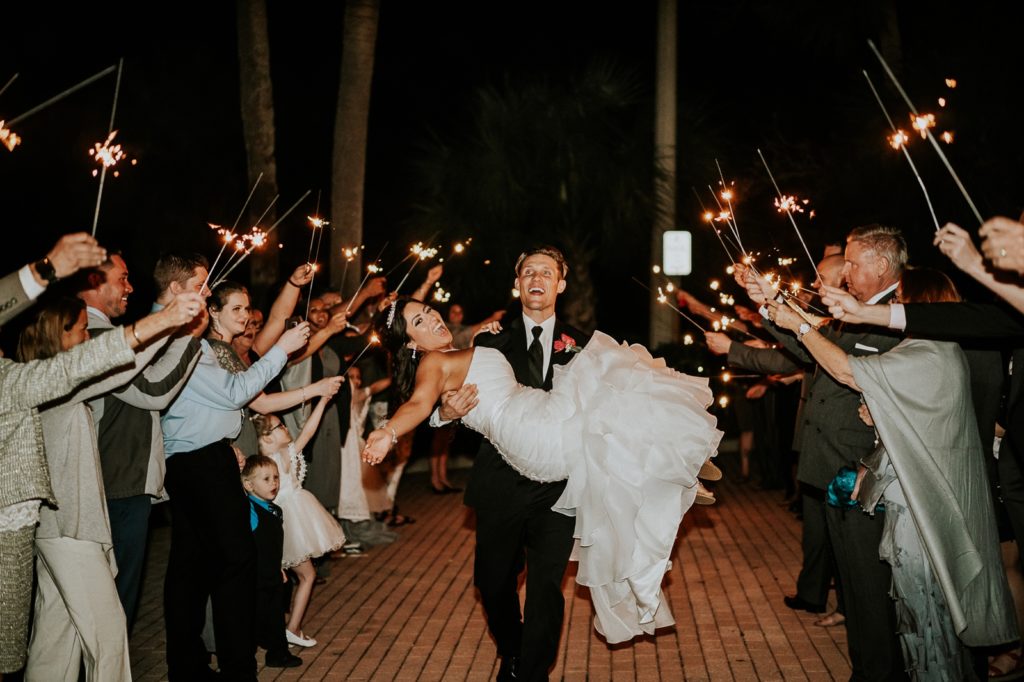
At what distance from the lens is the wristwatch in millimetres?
3955

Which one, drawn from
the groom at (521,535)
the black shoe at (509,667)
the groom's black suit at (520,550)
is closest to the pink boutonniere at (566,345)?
the groom at (521,535)

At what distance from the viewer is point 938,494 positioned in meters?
4.93

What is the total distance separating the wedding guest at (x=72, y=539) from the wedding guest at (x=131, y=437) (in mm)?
329

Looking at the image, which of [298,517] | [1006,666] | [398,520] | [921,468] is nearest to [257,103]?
[398,520]

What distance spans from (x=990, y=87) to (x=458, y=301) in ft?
25.7

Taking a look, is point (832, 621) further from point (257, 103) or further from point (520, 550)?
point (257, 103)

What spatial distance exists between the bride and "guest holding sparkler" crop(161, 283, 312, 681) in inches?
44.2

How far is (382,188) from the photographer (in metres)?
21.1

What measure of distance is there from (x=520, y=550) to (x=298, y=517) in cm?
200

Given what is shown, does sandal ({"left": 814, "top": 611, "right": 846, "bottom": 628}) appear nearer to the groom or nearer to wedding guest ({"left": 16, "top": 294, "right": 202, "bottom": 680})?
the groom

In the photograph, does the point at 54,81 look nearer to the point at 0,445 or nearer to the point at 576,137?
the point at 576,137

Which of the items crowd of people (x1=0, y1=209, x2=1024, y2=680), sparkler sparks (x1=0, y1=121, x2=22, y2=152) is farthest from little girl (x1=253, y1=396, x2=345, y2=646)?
sparkler sparks (x1=0, y1=121, x2=22, y2=152)

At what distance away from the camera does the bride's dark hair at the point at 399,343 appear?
577cm

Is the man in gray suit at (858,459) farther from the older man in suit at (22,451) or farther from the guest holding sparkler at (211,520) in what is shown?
the older man in suit at (22,451)
